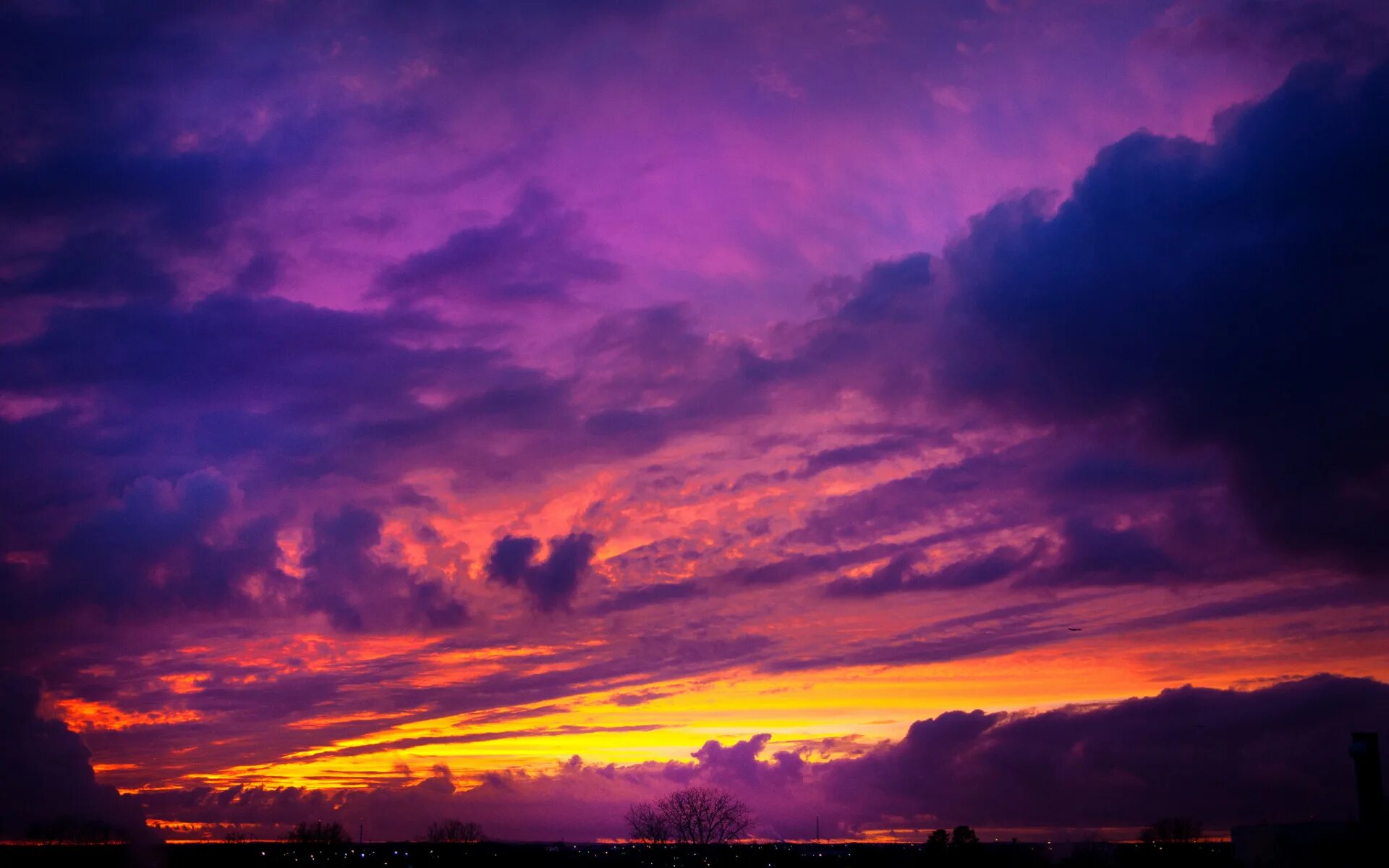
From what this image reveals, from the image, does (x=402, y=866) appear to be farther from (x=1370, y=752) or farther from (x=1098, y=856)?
(x=1370, y=752)

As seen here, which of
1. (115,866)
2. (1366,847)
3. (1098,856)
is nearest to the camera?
(1366,847)

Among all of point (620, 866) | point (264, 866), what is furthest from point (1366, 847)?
point (264, 866)

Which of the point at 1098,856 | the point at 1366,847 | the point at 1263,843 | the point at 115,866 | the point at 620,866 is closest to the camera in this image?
the point at 1366,847

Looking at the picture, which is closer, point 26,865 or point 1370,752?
point 1370,752

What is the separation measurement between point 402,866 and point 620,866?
39564 millimetres

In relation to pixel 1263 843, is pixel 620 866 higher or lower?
lower

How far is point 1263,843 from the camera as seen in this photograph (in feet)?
225

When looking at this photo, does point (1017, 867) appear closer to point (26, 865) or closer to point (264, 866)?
point (264, 866)

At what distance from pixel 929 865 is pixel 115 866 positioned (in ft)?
448

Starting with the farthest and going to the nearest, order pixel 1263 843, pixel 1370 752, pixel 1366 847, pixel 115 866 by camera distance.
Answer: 1. pixel 115 866
2. pixel 1370 752
3. pixel 1263 843
4. pixel 1366 847

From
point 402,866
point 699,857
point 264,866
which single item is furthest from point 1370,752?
point 264,866

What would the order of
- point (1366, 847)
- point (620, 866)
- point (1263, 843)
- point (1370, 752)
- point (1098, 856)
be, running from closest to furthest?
point (1366, 847)
point (1263, 843)
point (1370, 752)
point (1098, 856)
point (620, 866)

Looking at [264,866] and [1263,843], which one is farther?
[264,866]

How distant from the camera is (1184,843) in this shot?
200 m
